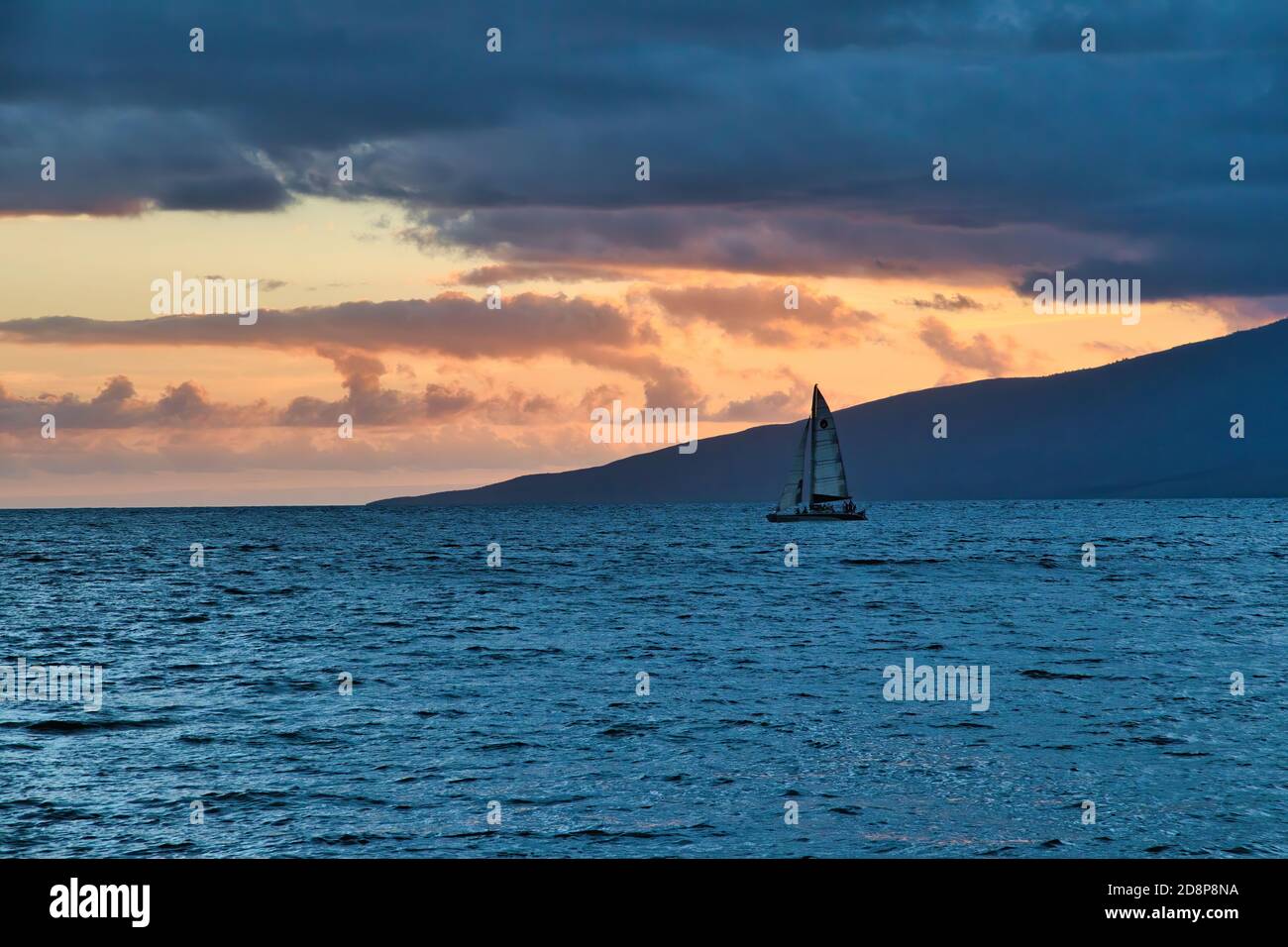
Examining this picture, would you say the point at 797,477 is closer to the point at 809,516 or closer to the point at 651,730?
the point at 809,516

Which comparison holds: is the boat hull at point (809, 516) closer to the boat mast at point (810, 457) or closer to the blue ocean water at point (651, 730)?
the boat mast at point (810, 457)

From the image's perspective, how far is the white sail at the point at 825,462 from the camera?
16738 centimetres

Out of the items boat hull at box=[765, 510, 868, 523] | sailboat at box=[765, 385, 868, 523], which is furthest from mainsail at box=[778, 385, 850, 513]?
boat hull at box=[765, 510, 868, 523]

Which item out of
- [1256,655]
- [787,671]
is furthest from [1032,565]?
[787,671]

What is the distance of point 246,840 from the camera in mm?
20781

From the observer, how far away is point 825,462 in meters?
174

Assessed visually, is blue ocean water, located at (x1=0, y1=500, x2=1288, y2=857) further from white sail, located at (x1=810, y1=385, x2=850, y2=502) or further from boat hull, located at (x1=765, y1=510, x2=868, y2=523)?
boat hull, located at (x1=765, y1=510, x2=868, y2=523)

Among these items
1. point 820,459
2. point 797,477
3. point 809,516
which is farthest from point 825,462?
point 797,477

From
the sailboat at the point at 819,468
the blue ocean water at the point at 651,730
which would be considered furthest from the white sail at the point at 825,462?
the blue ocean water at the point at 651,730

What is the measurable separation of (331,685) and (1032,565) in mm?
85076

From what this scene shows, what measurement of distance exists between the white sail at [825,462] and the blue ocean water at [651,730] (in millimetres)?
90488

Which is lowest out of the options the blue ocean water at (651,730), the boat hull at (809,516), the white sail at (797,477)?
the blue ocean water at (651,730)

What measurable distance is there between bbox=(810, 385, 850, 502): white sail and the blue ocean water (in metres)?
90.5
